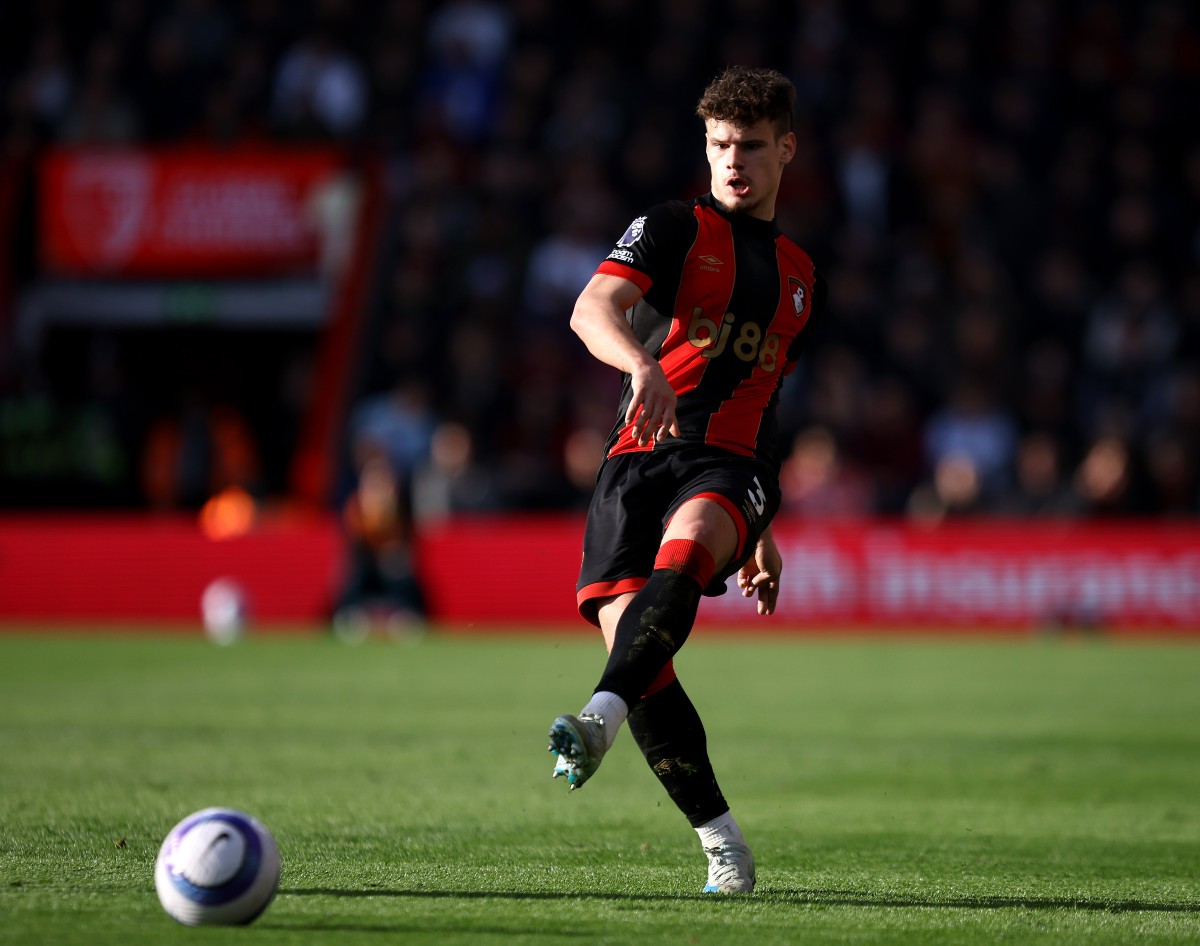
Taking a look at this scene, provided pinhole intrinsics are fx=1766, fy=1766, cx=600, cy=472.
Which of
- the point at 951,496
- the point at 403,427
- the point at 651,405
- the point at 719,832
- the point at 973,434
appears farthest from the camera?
the point at 403,427

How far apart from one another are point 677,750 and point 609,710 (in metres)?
0.74

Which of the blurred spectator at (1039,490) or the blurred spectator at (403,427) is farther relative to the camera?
the blurred spectator at (403,427)

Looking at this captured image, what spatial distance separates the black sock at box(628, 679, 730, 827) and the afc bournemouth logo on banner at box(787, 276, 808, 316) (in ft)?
4.05

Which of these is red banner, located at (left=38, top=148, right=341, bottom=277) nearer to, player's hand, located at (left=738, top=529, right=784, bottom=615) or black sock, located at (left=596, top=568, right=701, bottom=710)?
player's hand, located at (left=738, top=529, right=784, bottom=615)

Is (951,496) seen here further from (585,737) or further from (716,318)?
(585,737)

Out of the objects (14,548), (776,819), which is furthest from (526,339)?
(776,819)

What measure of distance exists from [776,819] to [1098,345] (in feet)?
45.2

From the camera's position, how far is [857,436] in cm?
1859

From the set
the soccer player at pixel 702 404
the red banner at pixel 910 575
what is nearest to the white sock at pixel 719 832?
the soccer player at pixel 702 404

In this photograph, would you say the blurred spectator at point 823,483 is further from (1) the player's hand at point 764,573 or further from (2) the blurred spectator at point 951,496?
(1) the player's hand at point 764,573

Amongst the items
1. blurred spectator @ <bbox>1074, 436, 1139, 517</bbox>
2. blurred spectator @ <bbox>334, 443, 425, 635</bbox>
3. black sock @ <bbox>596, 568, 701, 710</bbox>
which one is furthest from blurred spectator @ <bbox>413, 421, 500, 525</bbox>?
black sock @ <bbox>596, 568, 701, 710</bbox>

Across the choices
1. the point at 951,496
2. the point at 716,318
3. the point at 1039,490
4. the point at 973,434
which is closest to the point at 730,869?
the point at 716,318

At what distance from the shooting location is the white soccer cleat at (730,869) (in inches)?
201

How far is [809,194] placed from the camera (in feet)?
65.1
